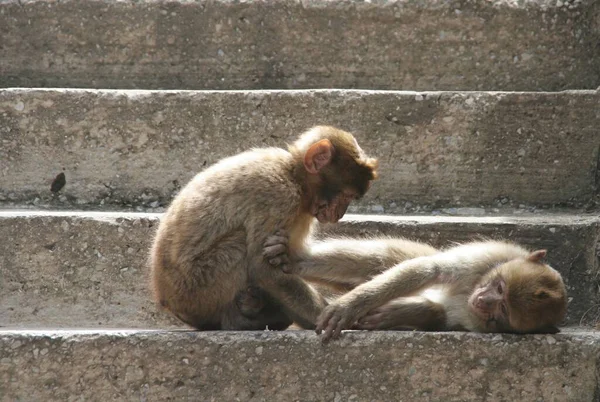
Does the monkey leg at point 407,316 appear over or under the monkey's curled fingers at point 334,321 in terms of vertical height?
under

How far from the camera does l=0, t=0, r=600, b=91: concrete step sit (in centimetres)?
672

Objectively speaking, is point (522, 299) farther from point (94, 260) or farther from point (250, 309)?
point (94, 260)

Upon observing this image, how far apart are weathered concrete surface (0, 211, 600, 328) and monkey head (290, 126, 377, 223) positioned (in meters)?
0.47

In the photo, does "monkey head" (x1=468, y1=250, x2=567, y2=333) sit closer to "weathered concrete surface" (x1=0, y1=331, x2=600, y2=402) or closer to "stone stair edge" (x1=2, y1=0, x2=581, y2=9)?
"weathered concrete surface" (x1=0, y1=331, x2=600, y2=402)

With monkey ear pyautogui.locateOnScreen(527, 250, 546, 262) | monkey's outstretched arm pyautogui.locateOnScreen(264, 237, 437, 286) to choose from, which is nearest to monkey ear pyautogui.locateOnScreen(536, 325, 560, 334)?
monkey ear pyautogui.locateOnScreen(527, 250, 546, 262)

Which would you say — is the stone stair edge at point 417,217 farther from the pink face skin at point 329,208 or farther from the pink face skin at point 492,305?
the pink face skin at point 492,305

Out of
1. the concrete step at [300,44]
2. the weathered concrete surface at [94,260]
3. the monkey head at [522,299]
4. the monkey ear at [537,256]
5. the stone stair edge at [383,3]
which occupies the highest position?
the stone stair edge at [383,3]

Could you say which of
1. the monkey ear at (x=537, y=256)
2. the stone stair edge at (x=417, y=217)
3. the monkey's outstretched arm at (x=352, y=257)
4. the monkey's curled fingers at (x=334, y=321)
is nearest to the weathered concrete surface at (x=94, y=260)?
the stone stair edge at (x=417, y=217)

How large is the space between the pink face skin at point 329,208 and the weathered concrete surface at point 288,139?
35.7 inches

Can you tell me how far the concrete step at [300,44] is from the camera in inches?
265

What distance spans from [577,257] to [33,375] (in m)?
2.89

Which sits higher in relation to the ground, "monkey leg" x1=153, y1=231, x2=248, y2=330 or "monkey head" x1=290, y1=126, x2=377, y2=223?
"monkey head" x1=290, y1=126, x2=377, y2=223

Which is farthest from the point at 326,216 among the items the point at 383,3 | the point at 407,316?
the point at 383,3

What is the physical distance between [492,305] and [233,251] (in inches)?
49.5
